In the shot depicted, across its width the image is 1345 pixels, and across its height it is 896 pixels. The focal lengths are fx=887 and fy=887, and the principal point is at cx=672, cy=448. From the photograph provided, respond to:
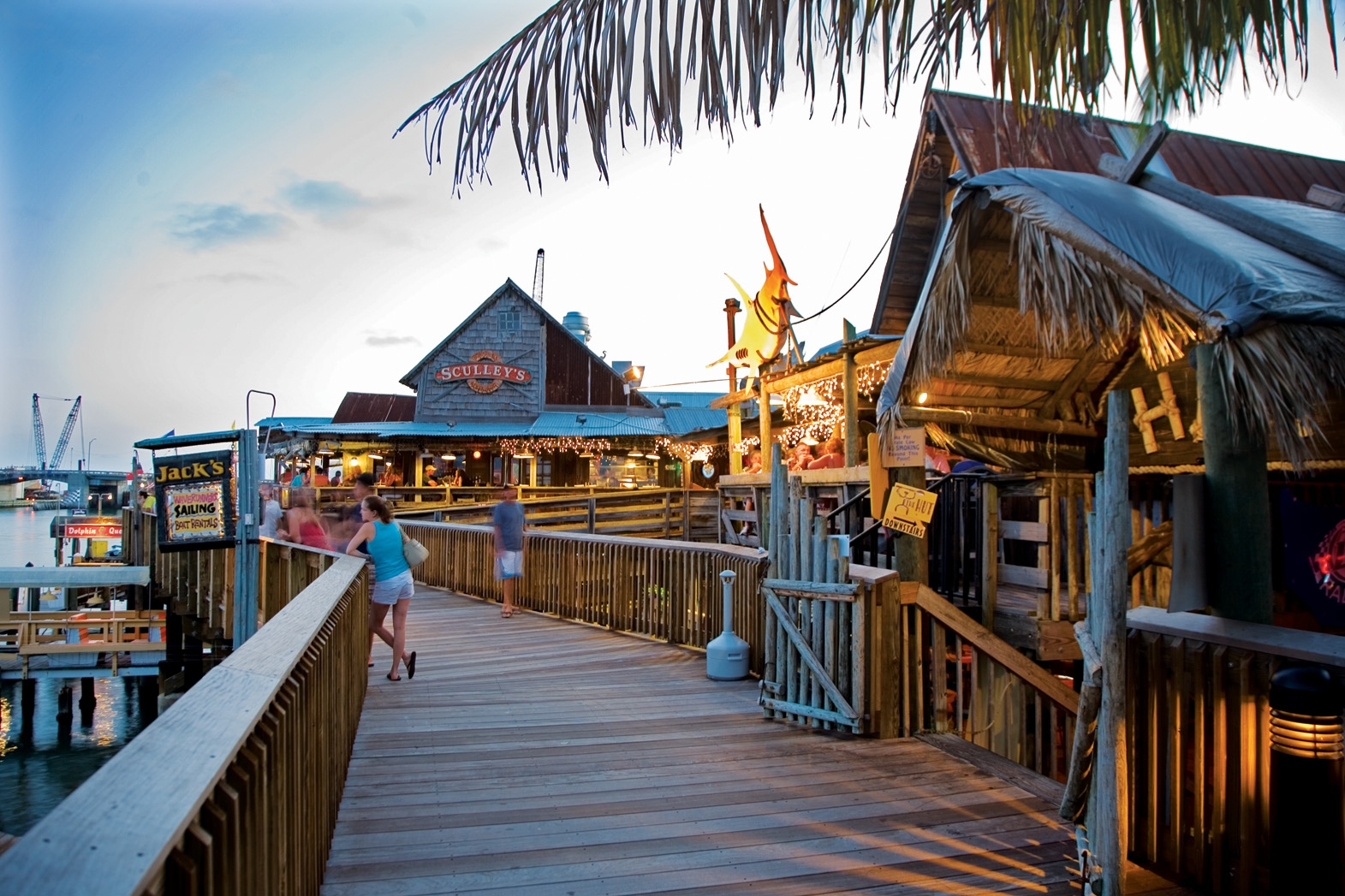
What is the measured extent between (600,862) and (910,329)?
4543 millimetres

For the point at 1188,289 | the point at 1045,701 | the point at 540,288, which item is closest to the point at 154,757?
the point at 1188,289

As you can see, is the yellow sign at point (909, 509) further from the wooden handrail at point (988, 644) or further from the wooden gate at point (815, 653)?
the wooden gate at point (815, 653)

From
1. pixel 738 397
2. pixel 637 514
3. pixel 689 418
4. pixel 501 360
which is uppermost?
pixel 501 360

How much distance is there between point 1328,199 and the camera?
6996 mm

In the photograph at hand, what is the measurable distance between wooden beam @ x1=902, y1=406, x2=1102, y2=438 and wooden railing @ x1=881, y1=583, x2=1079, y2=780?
5.47 feet

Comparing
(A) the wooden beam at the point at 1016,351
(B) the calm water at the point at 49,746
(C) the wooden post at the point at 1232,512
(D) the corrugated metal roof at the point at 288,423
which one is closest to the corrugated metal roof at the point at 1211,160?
(A) the wooden beam at the point at 1016,351

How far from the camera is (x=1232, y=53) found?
9.93 ft

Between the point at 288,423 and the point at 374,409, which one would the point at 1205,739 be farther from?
the point at 288,423

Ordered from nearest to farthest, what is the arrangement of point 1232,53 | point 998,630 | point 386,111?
point 1232,53
point 386,111
point 998,630

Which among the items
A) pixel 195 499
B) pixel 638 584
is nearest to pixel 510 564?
pixel 638 584

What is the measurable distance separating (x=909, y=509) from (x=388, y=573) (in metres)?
4.73

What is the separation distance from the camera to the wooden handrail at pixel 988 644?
6258 millimetres

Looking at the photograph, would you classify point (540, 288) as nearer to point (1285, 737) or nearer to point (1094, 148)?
point (1094, 148)

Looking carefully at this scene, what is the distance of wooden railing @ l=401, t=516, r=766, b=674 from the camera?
8664mm
